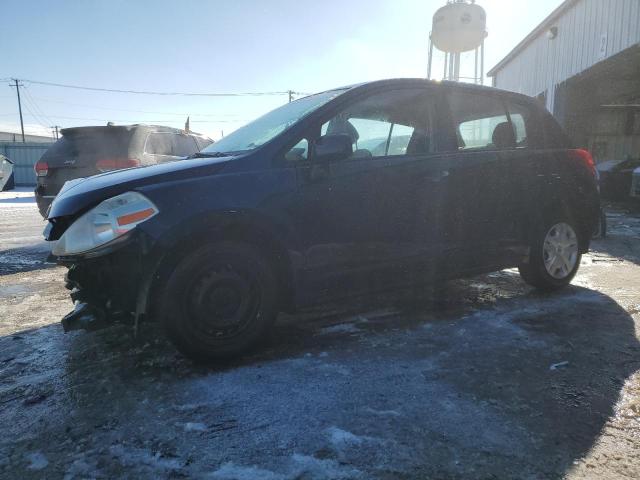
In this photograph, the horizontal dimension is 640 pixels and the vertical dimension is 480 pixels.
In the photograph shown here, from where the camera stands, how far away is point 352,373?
96.3 inches

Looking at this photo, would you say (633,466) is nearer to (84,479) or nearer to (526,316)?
(526,316)

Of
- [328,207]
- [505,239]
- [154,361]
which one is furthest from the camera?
[505,239]

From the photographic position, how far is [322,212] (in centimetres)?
277

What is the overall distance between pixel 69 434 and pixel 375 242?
200 cm

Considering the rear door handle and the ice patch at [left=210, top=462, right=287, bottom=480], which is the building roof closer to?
the rear door handle

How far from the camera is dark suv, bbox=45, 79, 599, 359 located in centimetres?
237

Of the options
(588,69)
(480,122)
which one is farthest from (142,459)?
(588,69)

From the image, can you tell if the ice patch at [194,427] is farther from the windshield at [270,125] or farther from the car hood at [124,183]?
the windshield at [270,125]

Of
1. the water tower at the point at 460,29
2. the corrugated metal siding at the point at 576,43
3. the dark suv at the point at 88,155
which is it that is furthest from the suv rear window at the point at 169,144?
the water tower at the point at 460,29

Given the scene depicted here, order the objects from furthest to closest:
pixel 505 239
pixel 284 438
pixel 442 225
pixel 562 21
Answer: pixel 562 21
pixel 505 239
pixel 442 225
pixel 284 438

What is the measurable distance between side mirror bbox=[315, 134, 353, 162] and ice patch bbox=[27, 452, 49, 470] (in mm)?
2017

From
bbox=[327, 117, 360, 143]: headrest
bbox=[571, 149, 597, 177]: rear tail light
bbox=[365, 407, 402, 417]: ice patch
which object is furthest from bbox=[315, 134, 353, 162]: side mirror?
bbox=[571, 149, 597, 177]: rear tail light

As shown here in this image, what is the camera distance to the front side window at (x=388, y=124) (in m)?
3.07

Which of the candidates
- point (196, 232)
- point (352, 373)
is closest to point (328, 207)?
point (196, 232)
